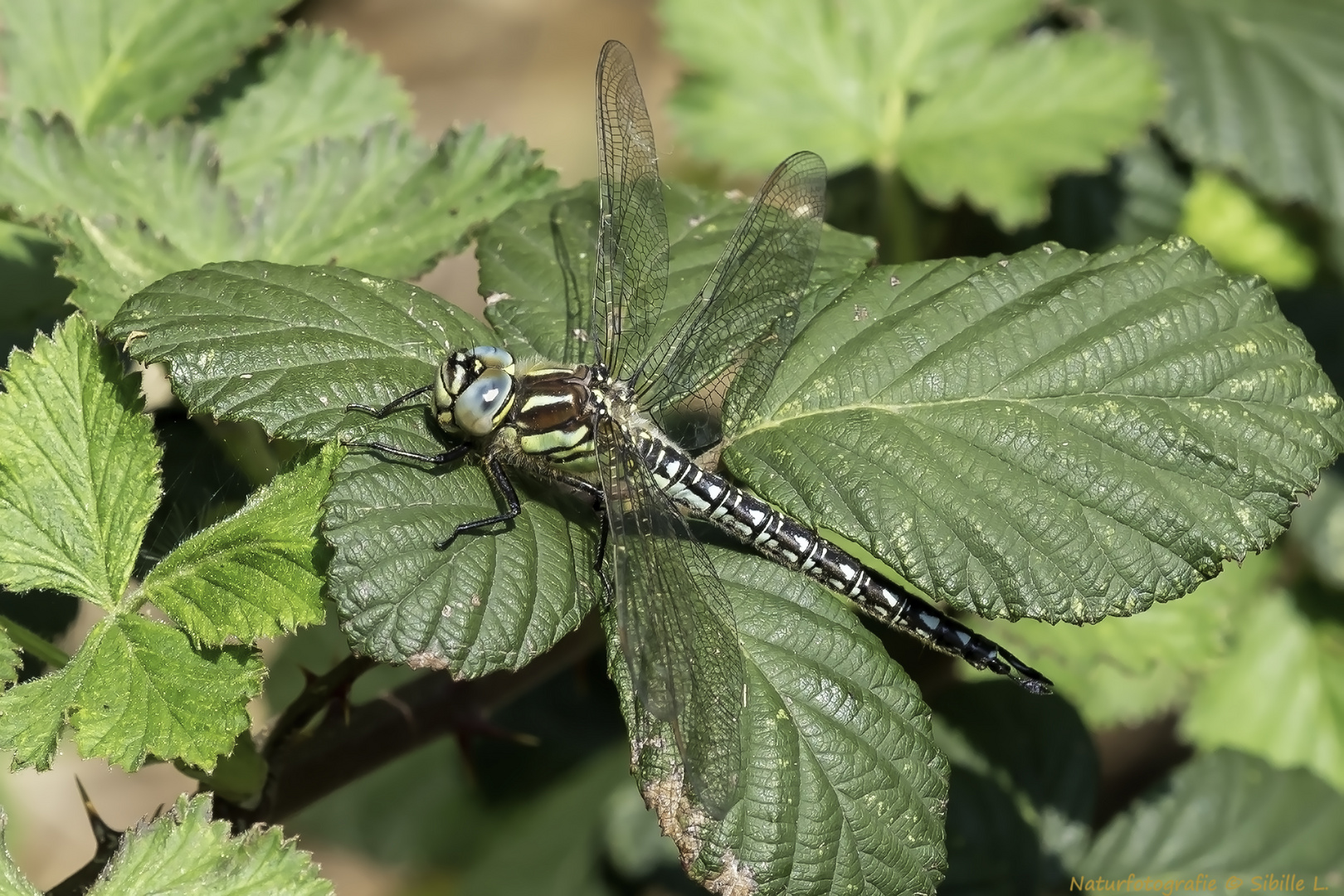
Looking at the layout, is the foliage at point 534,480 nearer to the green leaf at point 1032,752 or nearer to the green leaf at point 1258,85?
the green leaf at point 1032,752

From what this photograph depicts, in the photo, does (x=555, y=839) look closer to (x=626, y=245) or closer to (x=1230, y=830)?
(x=1230, y=830)

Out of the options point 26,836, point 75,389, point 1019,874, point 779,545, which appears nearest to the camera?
point 75,389

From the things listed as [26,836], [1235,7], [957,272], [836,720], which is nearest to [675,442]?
[957,272]

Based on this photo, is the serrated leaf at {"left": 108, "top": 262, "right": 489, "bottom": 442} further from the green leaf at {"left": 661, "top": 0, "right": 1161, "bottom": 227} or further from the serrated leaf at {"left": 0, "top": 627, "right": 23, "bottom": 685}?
the green leaf at {"left": 661, "top": 0, "right": 1161, "bottom": 227}

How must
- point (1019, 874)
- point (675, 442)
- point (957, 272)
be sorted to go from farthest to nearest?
1. point (1019, 874)
2. point (675, 442)
3. point (957, 272)

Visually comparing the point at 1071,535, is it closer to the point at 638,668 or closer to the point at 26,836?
the point at 638,668

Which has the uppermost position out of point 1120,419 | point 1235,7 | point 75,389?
point 75,389

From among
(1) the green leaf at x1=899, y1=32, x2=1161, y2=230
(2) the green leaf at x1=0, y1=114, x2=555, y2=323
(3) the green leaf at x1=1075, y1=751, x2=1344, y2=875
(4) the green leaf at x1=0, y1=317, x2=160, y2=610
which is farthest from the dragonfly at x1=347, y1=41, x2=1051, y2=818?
(3) the green leaf at x1=1075, y1=751, x2=1344, y2=875
